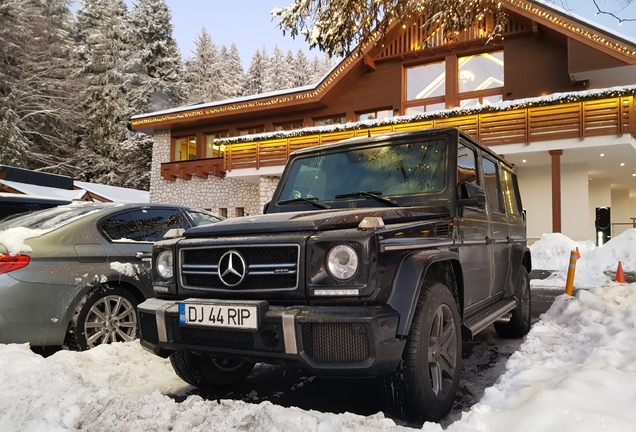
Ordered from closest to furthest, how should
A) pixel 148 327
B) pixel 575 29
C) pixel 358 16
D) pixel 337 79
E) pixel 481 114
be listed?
pixel 148 327, pixel 358 16, pixel 575 29, pixel 481 114, pixel 337 79

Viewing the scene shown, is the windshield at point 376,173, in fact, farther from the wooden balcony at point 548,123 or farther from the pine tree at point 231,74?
the pine tree at point 231,74

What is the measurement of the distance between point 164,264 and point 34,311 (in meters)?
1.51

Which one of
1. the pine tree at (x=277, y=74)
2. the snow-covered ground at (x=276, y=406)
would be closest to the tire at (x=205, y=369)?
the snow-covered ground at (x=276, y=406)

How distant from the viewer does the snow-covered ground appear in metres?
2.33

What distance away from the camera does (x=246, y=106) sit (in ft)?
79.0

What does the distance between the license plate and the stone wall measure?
2029 cm

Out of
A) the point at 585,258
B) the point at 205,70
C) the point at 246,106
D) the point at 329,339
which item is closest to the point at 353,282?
the point at 329,339

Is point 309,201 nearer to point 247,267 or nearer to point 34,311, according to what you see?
point 247,267

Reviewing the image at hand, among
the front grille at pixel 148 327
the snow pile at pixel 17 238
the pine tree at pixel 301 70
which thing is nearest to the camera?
the front grille at pixel 148 327

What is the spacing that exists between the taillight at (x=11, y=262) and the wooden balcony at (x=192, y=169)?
2063 cm

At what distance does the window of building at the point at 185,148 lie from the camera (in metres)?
28.4

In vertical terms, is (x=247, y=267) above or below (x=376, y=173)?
below

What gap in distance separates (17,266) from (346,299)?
3.00 metres

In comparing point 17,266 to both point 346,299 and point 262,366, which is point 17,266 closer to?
point 262,366
